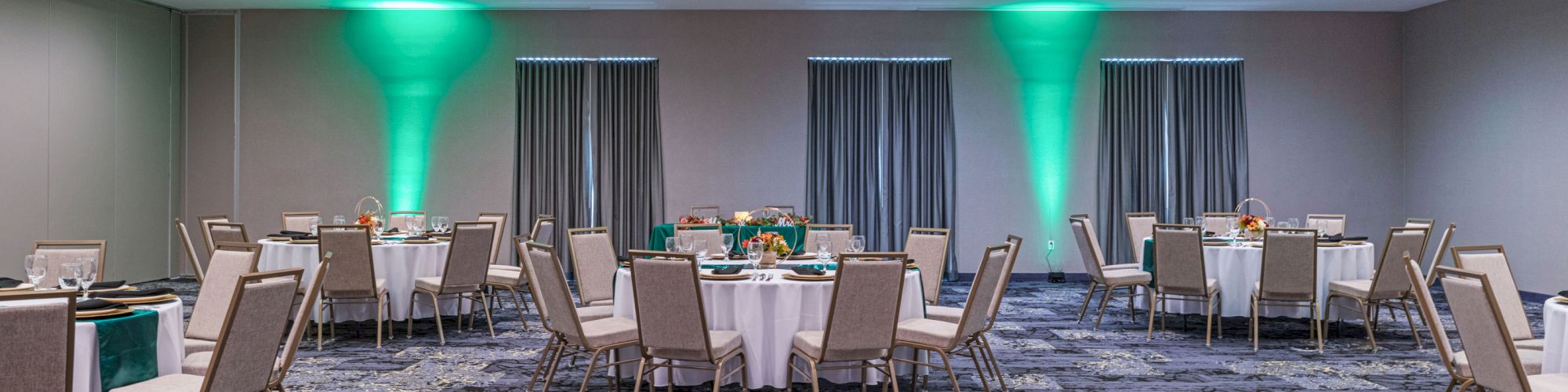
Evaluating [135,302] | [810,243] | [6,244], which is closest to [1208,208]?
[810,243]

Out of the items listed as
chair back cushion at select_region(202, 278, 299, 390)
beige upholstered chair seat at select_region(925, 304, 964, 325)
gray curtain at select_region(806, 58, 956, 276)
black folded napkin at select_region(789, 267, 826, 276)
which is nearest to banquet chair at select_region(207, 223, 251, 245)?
chair back cushion at select_region(202, 278, 299, 390)

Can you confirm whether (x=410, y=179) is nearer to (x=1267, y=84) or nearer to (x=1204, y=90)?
(x=1204, y=90)

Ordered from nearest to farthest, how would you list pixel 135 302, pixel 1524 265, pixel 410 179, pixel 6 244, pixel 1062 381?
pixel 135 302
pixel 1062 381
pixel 6 244
pixel 1524 265
pixel 410 179

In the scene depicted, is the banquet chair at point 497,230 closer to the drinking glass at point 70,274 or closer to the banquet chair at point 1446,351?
the drinking glass at point 70,274

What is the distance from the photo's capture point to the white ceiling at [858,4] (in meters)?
10.0

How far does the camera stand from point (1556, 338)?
3.72 meters

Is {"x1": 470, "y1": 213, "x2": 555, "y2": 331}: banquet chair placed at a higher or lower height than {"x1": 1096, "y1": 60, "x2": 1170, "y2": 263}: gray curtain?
lower

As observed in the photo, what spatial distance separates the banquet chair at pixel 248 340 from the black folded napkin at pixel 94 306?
0.30m

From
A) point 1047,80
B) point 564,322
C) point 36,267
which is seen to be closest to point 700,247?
point 564,322

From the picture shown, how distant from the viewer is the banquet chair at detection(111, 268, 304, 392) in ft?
10.0

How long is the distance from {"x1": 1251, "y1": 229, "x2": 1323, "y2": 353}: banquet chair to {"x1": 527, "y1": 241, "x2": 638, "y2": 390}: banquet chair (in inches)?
157

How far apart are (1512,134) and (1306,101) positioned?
1.88 metres

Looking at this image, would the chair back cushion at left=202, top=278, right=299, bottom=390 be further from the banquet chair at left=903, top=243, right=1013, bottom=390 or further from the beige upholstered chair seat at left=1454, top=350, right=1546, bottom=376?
the beige upholstered chair seat at left=1454, top=350, right=1546, bottom=376

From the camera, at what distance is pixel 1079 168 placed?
34.9 feet
